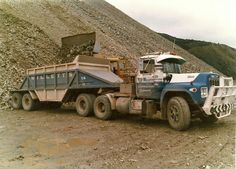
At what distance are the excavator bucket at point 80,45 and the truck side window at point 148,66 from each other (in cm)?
857

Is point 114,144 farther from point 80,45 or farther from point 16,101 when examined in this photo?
point 80,45

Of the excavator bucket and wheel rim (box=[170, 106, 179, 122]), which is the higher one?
the excavator bucket

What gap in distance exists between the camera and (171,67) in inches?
430

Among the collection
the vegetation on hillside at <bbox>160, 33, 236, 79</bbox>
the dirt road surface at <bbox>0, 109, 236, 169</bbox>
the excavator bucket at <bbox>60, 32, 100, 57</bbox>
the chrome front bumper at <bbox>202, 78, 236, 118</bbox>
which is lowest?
the dirt road surface at <bbox>0, 109, 236, 169</bbox>

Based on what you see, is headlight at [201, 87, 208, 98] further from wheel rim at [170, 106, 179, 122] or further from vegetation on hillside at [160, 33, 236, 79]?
vegetation on hillside at [160, 33, 236, 79]

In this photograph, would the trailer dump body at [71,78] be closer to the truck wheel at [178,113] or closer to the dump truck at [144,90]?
the dump truck at [144,90]

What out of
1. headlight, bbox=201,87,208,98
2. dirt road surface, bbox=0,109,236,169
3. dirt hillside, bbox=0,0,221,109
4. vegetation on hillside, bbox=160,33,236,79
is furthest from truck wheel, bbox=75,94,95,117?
vegetation on hillside, bbox=160,33,236,79

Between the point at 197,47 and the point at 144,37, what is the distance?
89.3 ft

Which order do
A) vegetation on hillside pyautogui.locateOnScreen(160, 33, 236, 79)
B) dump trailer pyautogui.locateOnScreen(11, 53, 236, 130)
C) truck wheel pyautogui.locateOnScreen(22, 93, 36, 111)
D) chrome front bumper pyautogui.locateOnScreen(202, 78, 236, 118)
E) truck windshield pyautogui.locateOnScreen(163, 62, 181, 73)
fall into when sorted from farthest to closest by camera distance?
vegetation on hillside pyautogui.locateOnScreen(160, 33, 236, 79), truck wheel pyautogui.locateOnScreen(22, 93, 36, 111), truck windshield pyautogui.locateOnScreen(163, 62, 181, 73), dump trailer pyautogui.locateOnScreen(11, 53, 236, 130), chrome front bumper pyautogui.locateOnScreen(202, 78, 236, 118)

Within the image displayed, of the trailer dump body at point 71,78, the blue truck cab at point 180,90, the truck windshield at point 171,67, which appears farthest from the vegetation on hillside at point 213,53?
the blue truck cab at point 180,90

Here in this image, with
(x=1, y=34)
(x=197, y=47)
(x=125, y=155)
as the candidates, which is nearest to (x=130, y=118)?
(x=125, y=155)

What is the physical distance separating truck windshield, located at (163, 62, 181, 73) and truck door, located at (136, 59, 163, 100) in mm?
186

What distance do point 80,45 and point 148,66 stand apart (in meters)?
11.1

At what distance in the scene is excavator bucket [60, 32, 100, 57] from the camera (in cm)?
2017
